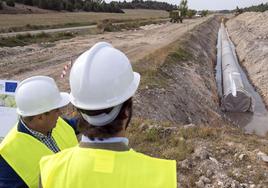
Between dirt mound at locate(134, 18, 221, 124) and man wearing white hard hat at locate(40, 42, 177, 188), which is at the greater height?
man wearing white hard hat at locate(40, 42, 177, 188)

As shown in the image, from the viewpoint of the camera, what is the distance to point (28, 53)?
2294 centimetres

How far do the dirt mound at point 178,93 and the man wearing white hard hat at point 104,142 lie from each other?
927cm

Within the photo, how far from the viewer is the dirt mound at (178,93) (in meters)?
13.4

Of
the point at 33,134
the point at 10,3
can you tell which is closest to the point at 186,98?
the point at 33,134

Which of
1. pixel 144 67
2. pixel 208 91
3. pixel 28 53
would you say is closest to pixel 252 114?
pixel 208 91

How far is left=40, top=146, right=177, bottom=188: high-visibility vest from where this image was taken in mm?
2029

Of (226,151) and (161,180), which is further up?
(161,180)

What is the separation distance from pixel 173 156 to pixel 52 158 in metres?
5.52

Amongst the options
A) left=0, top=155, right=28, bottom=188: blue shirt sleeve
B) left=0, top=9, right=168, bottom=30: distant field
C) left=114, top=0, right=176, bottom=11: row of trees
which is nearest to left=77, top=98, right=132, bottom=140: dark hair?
left=0, top=155, right=28, bottom=188: blue shirt sleeve

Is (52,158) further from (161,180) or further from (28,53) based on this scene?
(28,53)

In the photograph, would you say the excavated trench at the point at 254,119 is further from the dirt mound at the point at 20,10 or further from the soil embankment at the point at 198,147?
the dirt mound at the point at 20,10

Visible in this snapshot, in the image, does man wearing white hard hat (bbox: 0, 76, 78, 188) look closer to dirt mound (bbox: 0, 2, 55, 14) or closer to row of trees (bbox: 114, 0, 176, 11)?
dirt mound (bbox: 0, 2, 55, 14)

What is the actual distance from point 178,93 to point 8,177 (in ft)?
45.2

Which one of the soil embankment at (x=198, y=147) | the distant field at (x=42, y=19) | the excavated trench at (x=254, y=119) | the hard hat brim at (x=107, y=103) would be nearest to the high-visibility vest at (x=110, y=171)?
the hard hat brim at (x=107, y=103)
